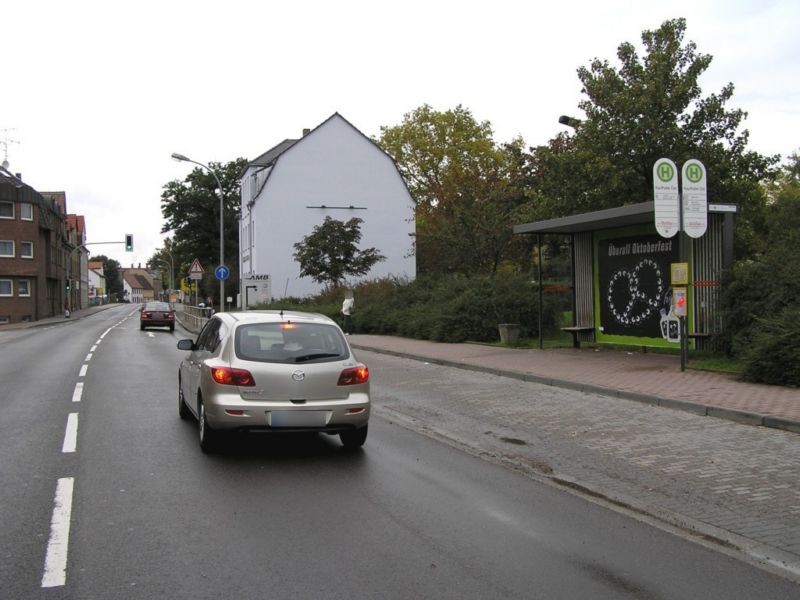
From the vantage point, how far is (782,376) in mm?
Result: 10633

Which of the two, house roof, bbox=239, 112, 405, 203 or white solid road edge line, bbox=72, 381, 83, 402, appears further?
house roof, bbox=239, 112, 405, 203

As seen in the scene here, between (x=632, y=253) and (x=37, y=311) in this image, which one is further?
(x=37, y=311)

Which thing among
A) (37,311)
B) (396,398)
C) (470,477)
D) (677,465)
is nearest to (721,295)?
(396,398)

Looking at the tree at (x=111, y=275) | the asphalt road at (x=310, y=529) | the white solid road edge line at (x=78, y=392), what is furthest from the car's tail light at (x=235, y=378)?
the tree at (x=111, y=275)

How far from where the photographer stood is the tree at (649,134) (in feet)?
72.7

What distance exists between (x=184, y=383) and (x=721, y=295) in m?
9.78

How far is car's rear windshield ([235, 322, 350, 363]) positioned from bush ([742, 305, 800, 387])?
22.8 ft

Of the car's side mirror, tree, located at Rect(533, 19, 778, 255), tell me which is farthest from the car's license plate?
tree, located at Rect(533, 19, 778, 255)

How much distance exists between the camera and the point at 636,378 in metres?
12.1

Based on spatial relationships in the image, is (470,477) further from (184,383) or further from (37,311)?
(37,311)

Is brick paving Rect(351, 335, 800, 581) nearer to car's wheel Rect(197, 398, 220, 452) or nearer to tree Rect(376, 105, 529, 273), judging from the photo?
car's wheel Rect(197, 398, 220, 452)

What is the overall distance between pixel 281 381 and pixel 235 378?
0.44 meters

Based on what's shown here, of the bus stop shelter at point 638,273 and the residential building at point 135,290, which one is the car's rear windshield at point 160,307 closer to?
the bus stop shelter at point 638,273

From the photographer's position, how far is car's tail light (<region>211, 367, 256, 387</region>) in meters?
6.88
